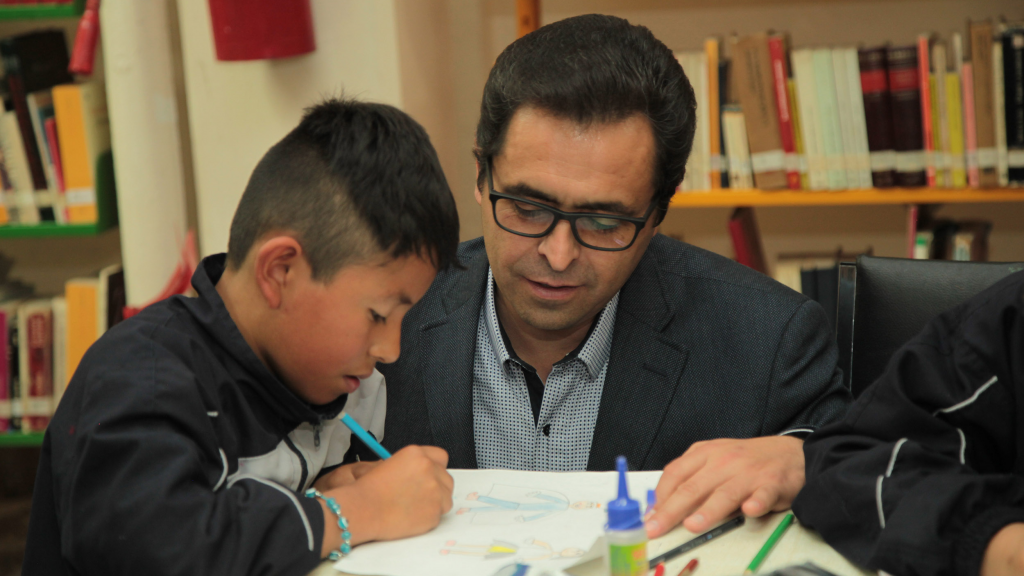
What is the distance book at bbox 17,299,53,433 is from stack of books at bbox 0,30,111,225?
26 centimetres

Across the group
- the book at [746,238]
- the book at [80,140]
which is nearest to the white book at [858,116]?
the book at [746,238]

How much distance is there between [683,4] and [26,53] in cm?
191

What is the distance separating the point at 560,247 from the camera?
128 cm

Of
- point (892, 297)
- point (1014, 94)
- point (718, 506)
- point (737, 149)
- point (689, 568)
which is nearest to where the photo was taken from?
point (689, 568)

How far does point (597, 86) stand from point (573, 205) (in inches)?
7.1

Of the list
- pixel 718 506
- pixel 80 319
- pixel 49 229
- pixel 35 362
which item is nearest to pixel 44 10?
pixel 49 229

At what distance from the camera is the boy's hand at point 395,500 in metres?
0.94

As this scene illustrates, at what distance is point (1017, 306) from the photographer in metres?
0.96

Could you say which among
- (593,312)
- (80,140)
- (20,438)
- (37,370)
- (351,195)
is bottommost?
(20,438)

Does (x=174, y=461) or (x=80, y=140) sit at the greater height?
(x=80, y=140)

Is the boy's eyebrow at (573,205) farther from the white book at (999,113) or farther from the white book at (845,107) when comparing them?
the white book at (999,113)

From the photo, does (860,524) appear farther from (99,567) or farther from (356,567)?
(99,567)

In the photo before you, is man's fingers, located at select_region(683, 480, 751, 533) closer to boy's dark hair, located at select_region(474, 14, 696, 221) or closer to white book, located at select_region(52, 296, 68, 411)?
boy's dark hair, located at select_region(474, 14, 696, 221)

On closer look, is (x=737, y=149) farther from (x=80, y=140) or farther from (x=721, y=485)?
(x=80, y=140)
